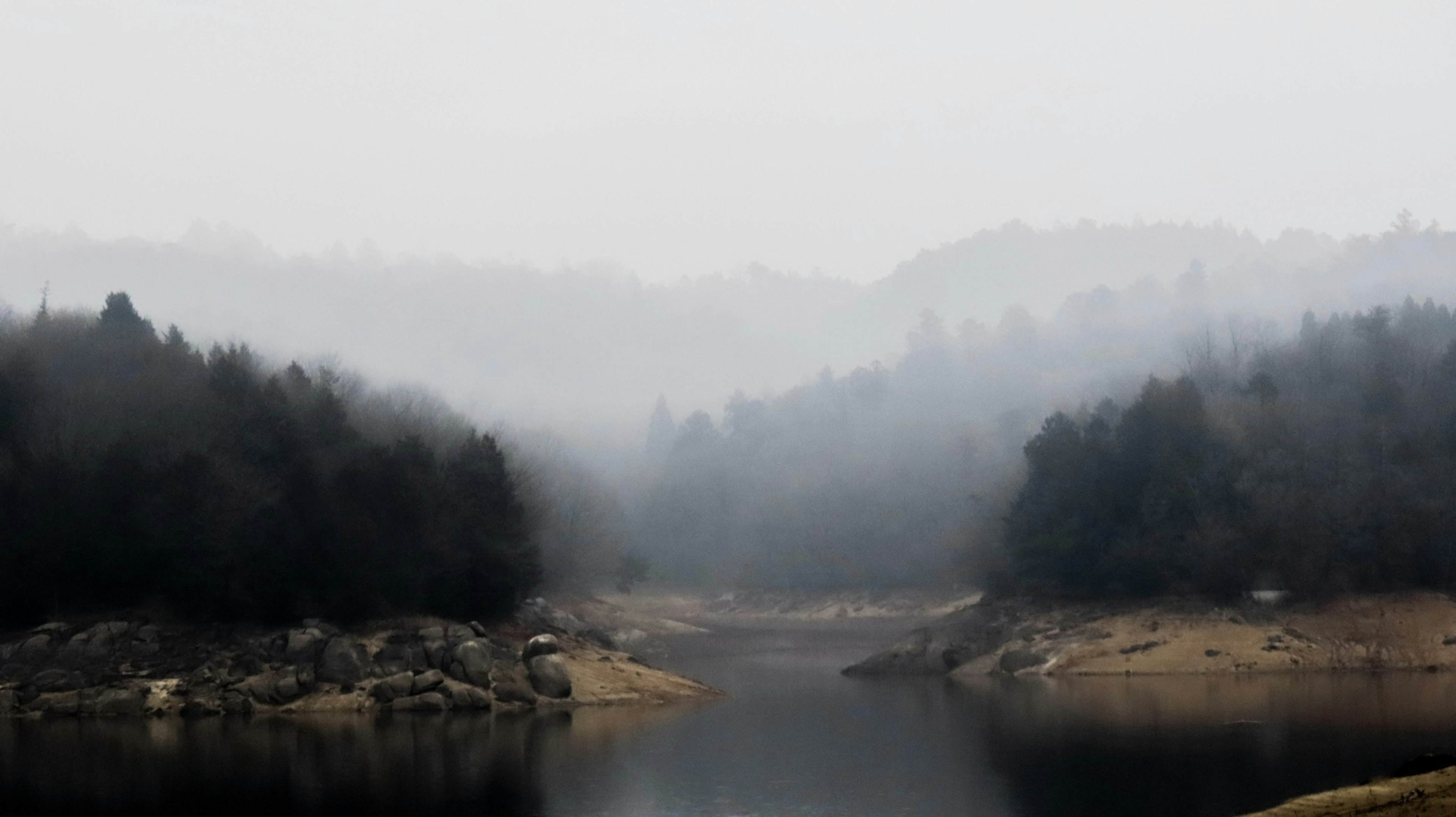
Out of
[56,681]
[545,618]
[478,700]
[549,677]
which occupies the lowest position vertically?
[478,700]

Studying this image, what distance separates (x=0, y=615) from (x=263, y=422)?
592 inches

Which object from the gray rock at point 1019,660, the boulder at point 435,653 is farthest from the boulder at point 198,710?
the gray rock at point 1019,660

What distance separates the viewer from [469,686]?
5716 cm

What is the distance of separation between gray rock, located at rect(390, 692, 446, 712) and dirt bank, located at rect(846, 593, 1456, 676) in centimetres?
3838

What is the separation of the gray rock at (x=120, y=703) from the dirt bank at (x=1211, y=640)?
48.0 meters

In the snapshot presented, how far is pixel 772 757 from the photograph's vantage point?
46094 mm

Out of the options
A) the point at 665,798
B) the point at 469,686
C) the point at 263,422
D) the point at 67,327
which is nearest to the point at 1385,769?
the point at 665,798

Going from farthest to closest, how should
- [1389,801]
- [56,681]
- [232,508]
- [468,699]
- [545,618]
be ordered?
1. [545,618]
2. [232,508]
3. [468,699]
4. [56,681]
5. [1389,801]

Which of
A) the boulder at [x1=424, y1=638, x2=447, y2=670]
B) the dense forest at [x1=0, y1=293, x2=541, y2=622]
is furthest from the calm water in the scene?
the dense forest at [x1=0, y1=293, x2=541, y2=622]

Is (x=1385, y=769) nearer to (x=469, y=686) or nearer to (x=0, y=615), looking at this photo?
(x=469, y=686)

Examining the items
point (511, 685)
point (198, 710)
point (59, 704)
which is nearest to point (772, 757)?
point (511, 685)

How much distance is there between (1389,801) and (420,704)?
4200cm

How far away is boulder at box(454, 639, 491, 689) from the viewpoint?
Result: 57.5 metres

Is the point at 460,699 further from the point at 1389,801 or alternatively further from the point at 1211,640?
the point at 1211,640
